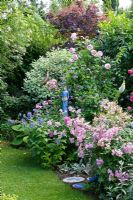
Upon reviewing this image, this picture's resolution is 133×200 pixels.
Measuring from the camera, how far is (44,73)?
9461 mm

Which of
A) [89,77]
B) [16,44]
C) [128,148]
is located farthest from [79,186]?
[16,44]

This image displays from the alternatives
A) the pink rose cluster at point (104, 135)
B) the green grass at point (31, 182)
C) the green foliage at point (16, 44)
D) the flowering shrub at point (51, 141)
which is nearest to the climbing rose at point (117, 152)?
the pink rose cluster at point (104, 135)

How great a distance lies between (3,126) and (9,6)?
2599mm

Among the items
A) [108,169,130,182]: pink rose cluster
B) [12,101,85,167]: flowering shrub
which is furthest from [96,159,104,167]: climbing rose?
[12,101,85,167]: flowering shrub

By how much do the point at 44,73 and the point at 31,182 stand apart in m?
3.93

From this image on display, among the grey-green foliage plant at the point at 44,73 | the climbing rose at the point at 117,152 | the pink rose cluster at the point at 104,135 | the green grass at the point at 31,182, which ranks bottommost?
the green grass at the point at 31,182

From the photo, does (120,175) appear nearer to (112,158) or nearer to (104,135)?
(112,158)

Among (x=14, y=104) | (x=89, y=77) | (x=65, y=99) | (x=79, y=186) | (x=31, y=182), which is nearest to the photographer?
(x=79, y=186)

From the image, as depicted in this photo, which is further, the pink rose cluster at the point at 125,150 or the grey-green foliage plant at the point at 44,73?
the grey-green foliage plant at the point at 44,73

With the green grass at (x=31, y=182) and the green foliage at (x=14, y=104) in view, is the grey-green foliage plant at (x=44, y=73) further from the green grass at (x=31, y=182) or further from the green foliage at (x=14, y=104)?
the green grass at (x=31, y=182)

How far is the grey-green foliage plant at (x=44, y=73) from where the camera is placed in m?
9.22

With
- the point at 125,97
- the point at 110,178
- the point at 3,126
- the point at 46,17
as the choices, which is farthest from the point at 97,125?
the point at 46,17

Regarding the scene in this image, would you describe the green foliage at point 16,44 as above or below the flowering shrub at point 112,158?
above

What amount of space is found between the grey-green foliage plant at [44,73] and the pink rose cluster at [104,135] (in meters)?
3.98
